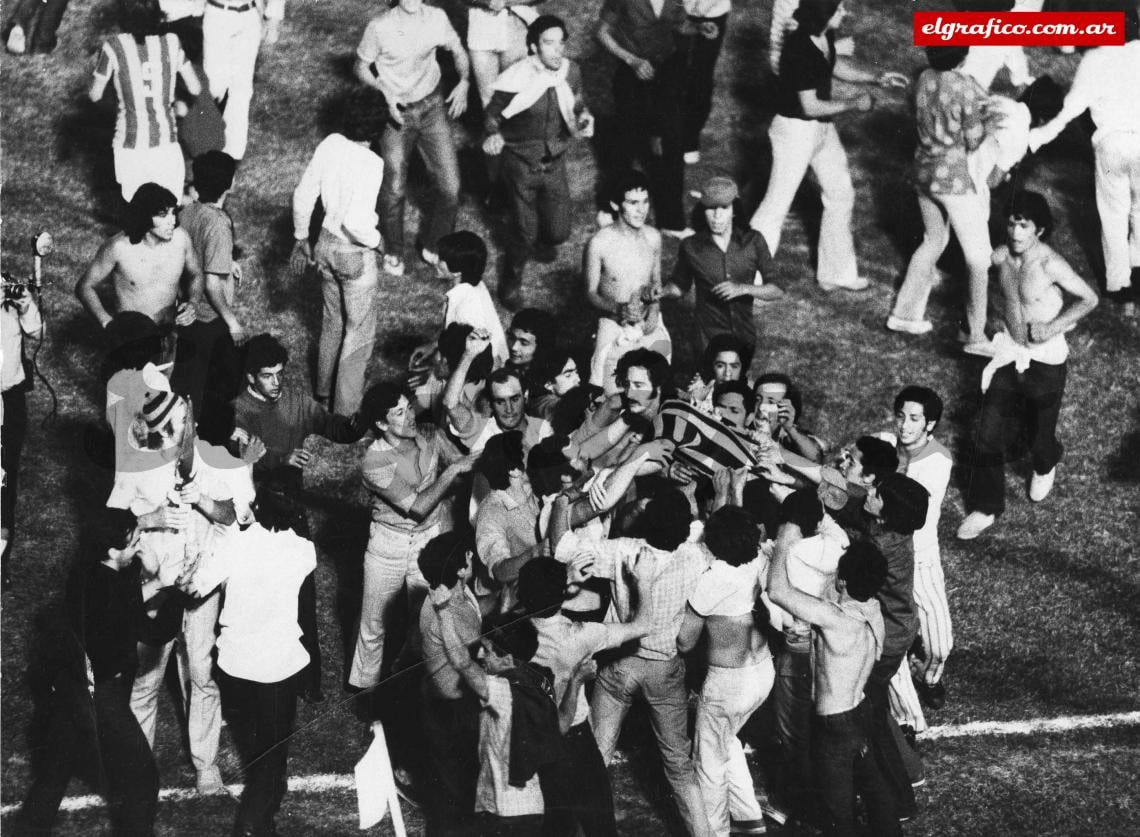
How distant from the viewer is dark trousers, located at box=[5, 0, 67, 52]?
44.1 ft

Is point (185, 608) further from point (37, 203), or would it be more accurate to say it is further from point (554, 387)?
point (37, 203)

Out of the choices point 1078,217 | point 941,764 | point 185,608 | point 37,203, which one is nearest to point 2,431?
point 185,608

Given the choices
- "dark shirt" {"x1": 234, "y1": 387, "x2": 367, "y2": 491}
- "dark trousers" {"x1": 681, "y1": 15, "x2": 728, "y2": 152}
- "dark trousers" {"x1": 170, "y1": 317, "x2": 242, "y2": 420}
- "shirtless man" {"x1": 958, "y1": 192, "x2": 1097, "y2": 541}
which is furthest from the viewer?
"dark trousers" {"x1": 681, "y1": 15, "x2": 728, "y2": 152}

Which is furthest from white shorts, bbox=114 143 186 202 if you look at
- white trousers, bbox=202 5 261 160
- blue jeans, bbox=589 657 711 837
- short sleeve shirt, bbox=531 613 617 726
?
blue jeans, bbox=589 657 711 837

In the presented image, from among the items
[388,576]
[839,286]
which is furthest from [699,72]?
[388,576]

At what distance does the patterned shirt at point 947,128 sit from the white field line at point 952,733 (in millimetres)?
3335

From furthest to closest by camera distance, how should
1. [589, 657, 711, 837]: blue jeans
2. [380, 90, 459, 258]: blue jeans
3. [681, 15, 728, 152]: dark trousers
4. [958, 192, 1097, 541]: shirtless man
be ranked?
[681, 15, 728, 152]: dark trousers, [380, 90, 459, 258]: blue jeans, [958, 192, 1097, 541]: shirtless man, [589, 657, 711, 837]: blue jeans

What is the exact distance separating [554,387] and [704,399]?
0.76 metres

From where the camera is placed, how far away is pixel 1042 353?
35.4 feet

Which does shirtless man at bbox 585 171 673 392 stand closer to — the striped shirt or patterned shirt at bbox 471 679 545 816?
patterned shirt at bbox 471 679 545 816

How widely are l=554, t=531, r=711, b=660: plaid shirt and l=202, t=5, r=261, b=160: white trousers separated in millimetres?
4806

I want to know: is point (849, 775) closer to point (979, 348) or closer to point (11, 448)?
point (979, 348)

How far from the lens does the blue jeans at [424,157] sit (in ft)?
37.8

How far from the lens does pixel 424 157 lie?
11742 mm
